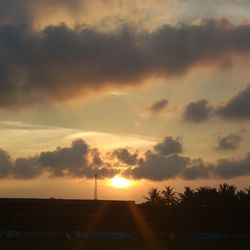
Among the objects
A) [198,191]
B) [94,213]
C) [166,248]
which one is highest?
[198,191]

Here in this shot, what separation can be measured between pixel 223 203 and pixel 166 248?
15.6 m

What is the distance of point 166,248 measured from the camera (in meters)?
23.5

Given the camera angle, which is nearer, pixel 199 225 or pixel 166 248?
pixel 166 248

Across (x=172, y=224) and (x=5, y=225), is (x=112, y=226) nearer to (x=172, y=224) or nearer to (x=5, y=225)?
(x=172, y=224)

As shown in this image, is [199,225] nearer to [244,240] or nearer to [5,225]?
[244,240]

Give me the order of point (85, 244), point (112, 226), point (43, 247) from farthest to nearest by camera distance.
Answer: point (112, 226), point (85, 244), point (43, 247)

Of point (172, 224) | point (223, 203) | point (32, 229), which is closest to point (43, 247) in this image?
point (32, 229)

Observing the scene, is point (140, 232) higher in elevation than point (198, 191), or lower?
lower

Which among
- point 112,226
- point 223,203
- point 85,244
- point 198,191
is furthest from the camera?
point 198,191

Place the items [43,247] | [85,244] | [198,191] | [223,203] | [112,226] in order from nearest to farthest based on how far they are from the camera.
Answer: [43,247] < [85,244] < [112,226] < [223,203] < [198,191]

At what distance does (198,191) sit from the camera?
274ft

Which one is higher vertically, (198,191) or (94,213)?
(198,191)

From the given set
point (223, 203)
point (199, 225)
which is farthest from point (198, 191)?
point (199, 225)

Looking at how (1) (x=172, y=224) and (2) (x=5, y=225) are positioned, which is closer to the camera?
(2) (x=5, y=225)
